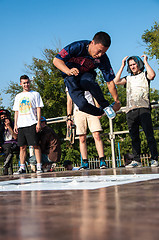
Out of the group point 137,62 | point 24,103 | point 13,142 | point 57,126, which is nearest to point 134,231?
point 137,62

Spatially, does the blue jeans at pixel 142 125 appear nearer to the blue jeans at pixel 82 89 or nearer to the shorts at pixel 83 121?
the shorts at pixel 83 121

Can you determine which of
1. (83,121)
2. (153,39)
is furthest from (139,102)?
(153,39)

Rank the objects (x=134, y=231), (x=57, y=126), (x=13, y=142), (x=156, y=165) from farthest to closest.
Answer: (x=57, y=126) → (x=13, y=142) → (x=156, y=165) → (x=134, y=231)

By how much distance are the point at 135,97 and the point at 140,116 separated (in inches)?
9.9

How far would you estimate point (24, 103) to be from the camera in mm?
4770

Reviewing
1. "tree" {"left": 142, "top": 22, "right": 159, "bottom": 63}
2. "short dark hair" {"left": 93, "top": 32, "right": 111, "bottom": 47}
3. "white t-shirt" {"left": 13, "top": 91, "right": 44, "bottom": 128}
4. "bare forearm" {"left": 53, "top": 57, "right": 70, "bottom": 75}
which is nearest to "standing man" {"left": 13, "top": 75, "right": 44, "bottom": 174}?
"white t-shirt" {"left": 13, "top": 91, "right": 44, "bottom": 128}

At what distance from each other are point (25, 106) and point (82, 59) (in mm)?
1441

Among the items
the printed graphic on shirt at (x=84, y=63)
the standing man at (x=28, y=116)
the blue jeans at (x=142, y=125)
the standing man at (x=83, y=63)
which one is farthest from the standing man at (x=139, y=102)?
the standing man at (x=28, y=116)

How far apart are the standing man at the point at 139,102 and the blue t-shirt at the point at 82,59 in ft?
1.71

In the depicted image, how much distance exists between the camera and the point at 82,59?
3.67 metres

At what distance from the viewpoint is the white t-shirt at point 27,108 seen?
15.6 feet

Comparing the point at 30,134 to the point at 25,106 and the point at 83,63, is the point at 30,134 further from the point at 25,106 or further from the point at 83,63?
the point at 83,63

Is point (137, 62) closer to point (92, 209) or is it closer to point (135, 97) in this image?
point (135, 97)

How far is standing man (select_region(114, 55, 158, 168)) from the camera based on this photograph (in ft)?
13.7
